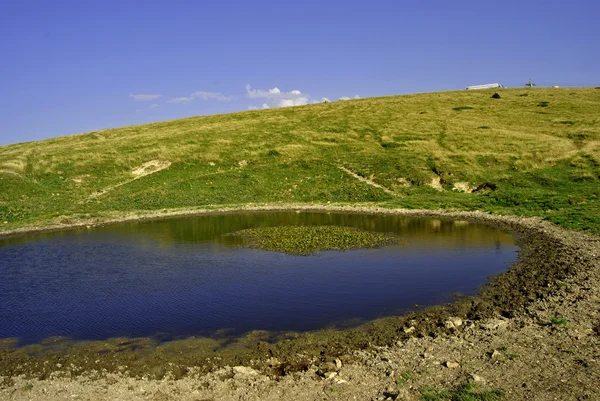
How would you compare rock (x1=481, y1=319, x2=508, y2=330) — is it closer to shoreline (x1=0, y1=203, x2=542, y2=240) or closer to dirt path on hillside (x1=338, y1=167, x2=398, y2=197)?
shoreline (x1=0, y1=203, x2=542, y2=240)

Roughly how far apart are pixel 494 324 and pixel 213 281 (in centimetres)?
1359

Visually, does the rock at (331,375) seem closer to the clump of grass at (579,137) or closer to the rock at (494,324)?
the rock at (494,324)

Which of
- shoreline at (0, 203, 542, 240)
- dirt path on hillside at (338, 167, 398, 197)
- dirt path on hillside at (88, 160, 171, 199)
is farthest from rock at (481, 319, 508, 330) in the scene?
dirt path on hillside at (88, 160, 171, 199)

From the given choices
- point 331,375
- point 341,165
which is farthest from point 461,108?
point 331,375

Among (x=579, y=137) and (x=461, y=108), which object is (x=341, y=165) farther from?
(x=461, y=108)

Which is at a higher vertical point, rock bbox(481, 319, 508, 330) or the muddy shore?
rock bbox(481, 319, 508, 330)

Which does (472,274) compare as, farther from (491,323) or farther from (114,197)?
(114,197)

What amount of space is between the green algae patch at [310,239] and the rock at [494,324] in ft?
46.6

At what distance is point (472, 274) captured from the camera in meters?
24.5

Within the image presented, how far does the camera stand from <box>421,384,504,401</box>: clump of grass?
11.9m

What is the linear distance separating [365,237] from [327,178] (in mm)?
23994

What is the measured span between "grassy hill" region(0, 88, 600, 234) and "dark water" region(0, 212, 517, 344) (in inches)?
407

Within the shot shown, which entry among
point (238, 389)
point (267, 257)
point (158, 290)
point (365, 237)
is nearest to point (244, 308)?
point (158, 290)

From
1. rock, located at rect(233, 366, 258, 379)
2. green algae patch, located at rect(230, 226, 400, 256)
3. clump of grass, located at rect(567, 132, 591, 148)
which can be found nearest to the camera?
rock, located at rect(233, 366, 258, 379)
